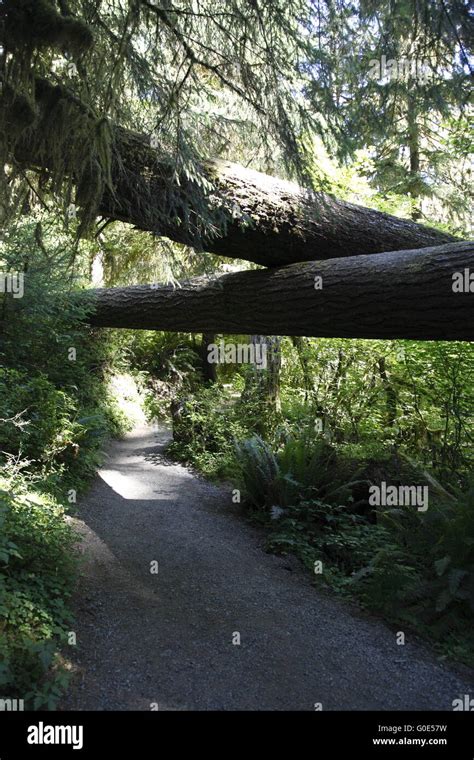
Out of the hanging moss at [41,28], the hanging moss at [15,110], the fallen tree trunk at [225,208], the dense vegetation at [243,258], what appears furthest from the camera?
the fallen tree trunk at [225,208]

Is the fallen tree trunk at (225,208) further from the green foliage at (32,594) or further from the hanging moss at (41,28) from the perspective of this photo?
the green foliage at (32,594)

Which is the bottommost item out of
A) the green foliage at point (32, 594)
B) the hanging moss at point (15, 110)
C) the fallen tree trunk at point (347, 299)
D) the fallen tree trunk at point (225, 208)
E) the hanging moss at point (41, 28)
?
the green foliage at point (32, 594)

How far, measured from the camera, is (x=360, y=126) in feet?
14.6

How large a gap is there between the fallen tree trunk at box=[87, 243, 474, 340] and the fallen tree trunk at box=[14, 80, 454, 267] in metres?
0.40

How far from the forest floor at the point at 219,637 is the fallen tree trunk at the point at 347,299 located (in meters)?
2.57

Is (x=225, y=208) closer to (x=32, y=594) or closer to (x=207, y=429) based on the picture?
(x=32, y=594)

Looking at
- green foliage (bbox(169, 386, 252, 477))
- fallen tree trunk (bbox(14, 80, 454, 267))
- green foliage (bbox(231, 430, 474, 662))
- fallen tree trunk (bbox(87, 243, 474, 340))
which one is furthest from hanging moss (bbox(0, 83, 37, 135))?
green foliage (bbox(169, 386, 252, 477))

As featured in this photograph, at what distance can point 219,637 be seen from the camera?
400 cm

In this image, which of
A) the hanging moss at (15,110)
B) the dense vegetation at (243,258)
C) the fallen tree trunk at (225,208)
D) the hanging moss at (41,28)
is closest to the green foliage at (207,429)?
the dense vegetation at (243,258)

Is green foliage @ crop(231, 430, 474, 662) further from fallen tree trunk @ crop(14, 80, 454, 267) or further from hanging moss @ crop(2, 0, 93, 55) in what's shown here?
hanging moss @ crop(2, 0, 93, 55)

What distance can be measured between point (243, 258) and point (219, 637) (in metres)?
3.68

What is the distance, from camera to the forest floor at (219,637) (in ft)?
11.0
